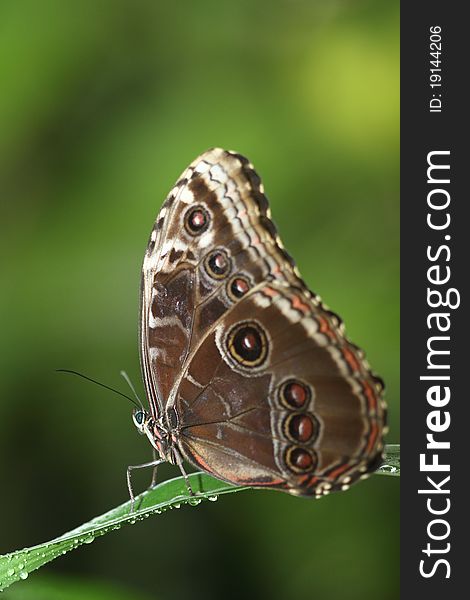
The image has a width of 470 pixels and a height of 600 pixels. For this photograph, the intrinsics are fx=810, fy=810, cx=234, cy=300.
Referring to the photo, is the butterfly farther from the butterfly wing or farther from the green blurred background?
the green blurred background

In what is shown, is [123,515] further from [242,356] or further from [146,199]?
[146,199]

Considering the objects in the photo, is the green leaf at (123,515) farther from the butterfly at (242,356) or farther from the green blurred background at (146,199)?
the green blurred background at (146,199)

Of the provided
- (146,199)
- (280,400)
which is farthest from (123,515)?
(146,199)

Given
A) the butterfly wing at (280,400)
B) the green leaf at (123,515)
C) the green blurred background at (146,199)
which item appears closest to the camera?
the green leaf at (123,515)

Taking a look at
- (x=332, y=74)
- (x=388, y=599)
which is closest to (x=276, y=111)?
(x=332, y=74)

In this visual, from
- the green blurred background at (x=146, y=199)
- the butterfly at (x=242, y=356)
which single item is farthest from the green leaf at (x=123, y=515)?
the green blurred background at (x=146, y=199)

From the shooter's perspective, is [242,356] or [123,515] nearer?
[123,515]
